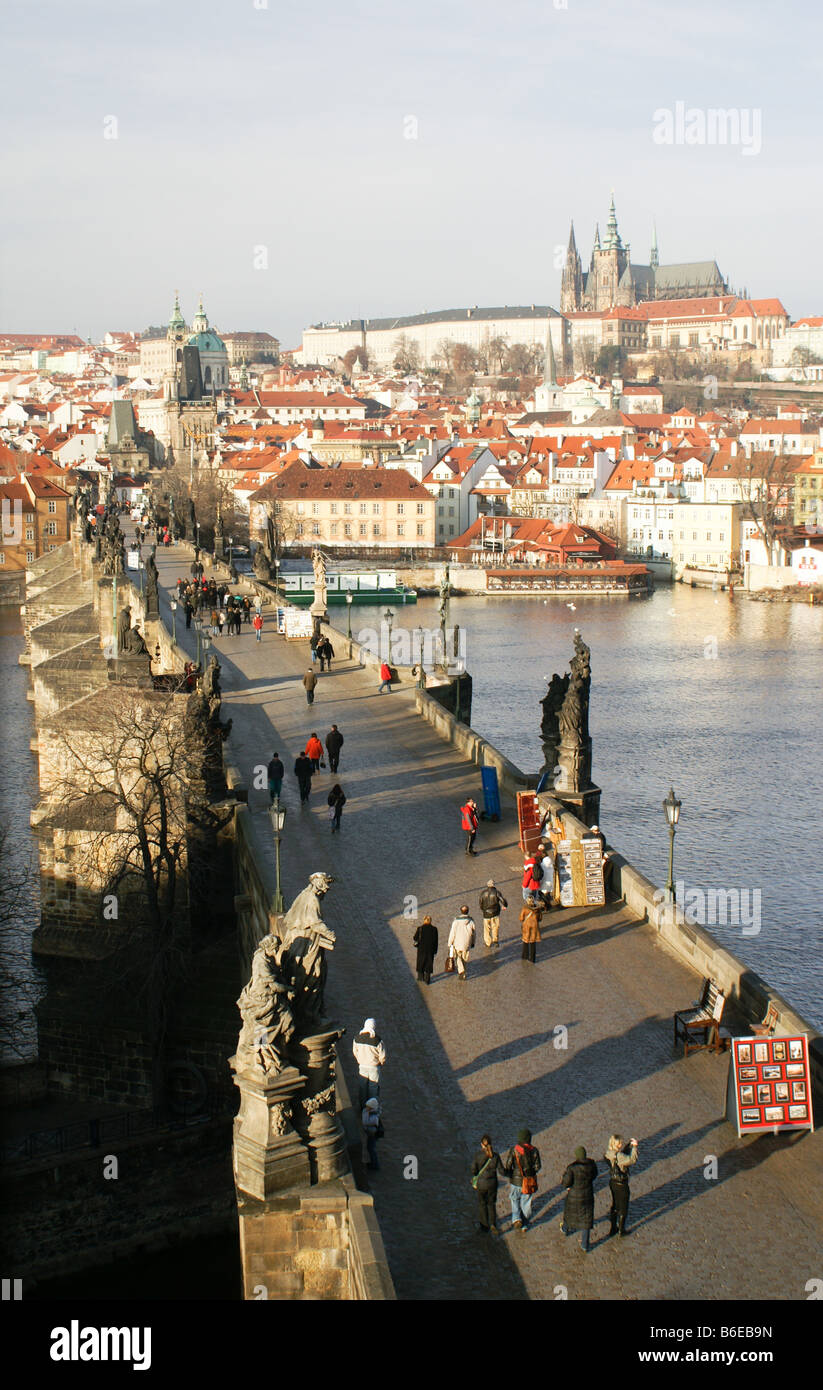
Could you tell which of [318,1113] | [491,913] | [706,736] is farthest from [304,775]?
[706,736]

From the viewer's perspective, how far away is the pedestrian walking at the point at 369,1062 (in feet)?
29.8

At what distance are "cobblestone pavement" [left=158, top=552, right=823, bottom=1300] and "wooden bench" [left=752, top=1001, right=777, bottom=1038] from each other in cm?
39

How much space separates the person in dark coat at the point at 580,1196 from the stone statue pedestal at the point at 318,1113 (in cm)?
126

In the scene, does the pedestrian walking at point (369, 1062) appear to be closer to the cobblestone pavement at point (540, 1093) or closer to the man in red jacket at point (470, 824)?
the cobblestone pavement at point (540, 1093)

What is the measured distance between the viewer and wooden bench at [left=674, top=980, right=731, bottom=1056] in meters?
10.1

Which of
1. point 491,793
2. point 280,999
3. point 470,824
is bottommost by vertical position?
point 491,793

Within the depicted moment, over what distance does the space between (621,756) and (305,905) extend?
25.5 metres

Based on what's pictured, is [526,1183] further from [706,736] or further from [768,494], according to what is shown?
[768,494]

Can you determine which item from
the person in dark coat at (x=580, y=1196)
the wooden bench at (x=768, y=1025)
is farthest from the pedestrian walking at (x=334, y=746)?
the person in dark coat at (x=580, y=1196)

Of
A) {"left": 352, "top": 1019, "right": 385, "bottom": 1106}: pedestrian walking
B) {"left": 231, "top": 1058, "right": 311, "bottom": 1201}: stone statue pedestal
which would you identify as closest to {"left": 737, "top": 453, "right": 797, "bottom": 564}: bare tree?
{"left": 352, "top": 1019, "right": 385, "bottom": 1106}: pedestrian walking

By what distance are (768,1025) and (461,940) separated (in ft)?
8.28

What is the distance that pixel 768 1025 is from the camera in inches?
385

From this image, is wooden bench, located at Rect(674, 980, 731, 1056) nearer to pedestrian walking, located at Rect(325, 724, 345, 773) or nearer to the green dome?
pedestrian walking, located at Rect(325, 724, 345, 773)
